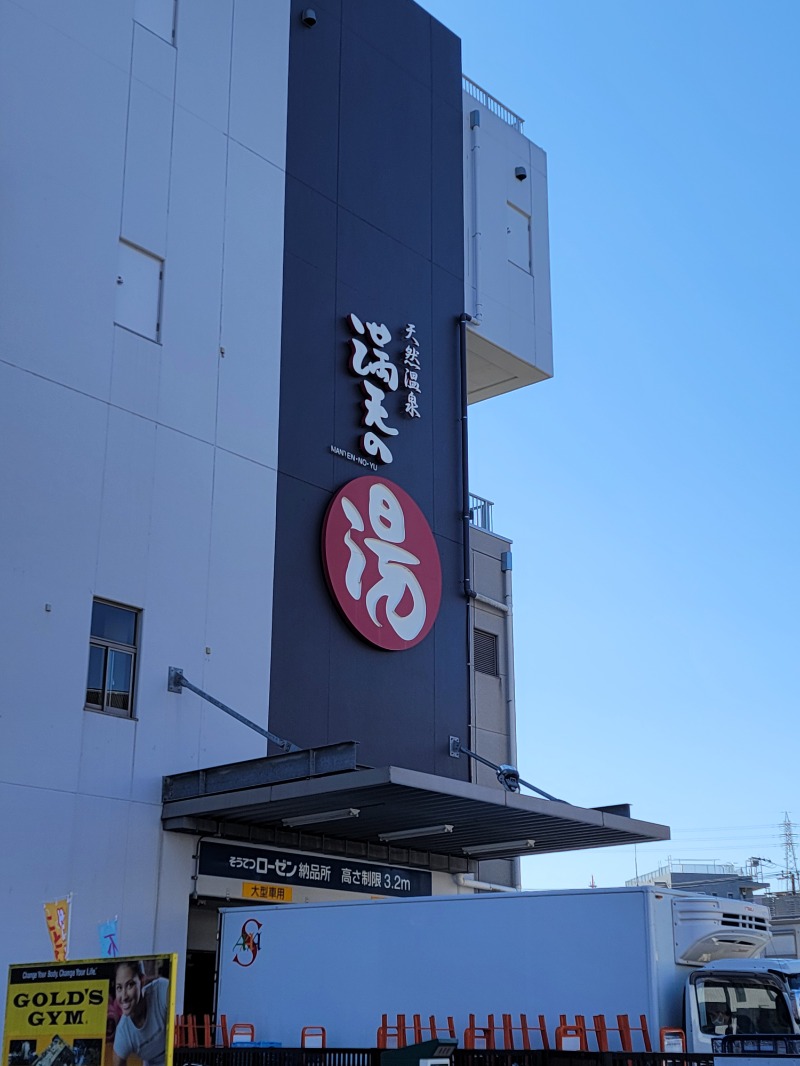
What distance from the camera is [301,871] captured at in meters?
23.4

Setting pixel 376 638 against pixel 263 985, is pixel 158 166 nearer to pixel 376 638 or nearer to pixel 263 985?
pixel 376 638

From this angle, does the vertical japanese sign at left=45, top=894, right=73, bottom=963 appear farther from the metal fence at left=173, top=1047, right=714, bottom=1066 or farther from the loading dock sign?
the metal fence at left=173, top=1047, right=714, bottom=1066

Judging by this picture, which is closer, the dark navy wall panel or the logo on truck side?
the logo on truck side

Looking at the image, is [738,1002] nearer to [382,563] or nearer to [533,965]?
[533,965]

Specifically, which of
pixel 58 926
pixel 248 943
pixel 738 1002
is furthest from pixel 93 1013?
pixel 58 926

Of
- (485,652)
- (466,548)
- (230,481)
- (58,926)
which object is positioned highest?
(466,548)

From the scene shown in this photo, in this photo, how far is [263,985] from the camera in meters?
18.4

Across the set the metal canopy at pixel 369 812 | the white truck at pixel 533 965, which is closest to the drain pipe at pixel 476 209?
the metal canopy at pixel 369 812

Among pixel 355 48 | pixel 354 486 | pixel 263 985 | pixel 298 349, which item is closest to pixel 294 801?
pixel 263 985

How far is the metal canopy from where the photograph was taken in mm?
19703

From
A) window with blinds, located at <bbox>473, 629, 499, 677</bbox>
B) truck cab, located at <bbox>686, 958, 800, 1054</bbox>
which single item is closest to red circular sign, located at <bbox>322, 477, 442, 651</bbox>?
window with blinds, located at <bbox>473, 629, 499, 677</bbox>

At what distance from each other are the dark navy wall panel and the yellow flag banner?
5.44 meters

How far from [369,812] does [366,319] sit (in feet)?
37.2

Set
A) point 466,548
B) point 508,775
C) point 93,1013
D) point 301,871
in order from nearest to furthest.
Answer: point 93,1013 < point 301,871 < point 508,775 < point 466,548
